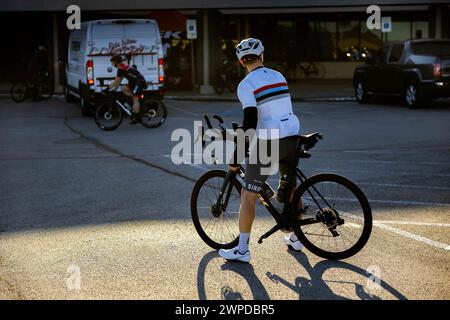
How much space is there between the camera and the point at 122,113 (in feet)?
55.6

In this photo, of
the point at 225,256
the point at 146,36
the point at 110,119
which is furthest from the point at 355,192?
the point at 146,36

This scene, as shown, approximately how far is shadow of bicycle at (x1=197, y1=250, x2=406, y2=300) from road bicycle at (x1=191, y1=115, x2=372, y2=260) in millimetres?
187

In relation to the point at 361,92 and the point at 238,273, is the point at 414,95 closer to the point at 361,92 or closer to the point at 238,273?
the point at 361,92

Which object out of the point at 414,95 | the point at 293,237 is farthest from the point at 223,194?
the point at 414,95

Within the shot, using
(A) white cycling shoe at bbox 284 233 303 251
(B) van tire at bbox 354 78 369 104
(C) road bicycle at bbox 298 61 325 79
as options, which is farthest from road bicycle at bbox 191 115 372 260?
(C) road bicycle at bbox 298 61 325 79

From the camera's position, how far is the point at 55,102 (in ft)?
82.4

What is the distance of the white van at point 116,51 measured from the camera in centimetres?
1873

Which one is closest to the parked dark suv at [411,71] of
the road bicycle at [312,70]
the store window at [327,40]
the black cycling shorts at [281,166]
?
the road bicycle at [312,70]

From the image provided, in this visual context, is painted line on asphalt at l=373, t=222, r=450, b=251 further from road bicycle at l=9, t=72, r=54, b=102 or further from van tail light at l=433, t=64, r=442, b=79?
road bicycle at l=9, t=72, r=54, b=102

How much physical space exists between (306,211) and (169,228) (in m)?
1.65

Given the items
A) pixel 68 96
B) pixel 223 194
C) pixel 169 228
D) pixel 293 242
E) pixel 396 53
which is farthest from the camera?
pixel 68 96

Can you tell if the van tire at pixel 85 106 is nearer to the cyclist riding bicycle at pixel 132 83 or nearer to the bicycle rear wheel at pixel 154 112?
the cyclist riding bicycle at pixel 132 83

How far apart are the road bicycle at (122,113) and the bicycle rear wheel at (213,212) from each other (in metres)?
9.99

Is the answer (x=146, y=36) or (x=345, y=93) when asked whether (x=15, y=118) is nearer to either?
(x=146, y=36)
